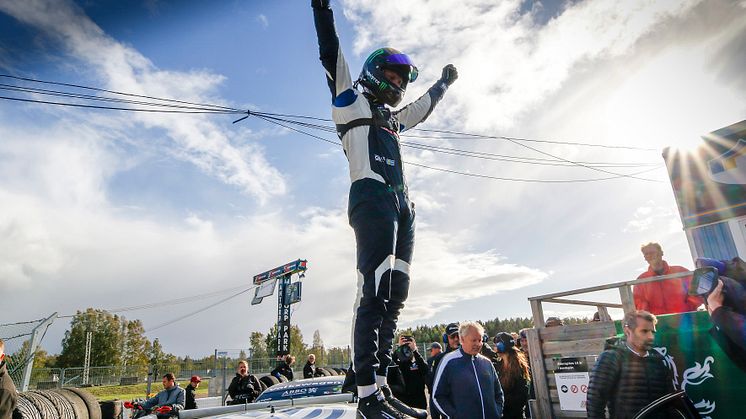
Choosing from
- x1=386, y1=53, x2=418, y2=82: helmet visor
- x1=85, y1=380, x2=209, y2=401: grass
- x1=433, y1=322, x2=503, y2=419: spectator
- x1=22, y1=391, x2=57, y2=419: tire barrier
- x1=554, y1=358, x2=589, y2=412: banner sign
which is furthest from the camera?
x1=85, y1=380, x2=209, y2=401: grass

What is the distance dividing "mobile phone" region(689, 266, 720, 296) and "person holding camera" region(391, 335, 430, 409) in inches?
170

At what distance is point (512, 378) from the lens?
645 centimetres

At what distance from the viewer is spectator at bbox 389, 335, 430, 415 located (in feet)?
25.1

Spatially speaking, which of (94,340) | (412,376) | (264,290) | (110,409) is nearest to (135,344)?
(94,340)

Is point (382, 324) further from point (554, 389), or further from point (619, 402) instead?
point (554, 389)

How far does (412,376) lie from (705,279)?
4.91 m

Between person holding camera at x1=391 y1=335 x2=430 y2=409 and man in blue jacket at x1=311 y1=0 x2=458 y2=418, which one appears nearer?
man in blue jacket at x1=311 y1=0 x2=458 y2=418

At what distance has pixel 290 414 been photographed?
301cm

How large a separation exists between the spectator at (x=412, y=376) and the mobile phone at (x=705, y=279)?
4.35 m

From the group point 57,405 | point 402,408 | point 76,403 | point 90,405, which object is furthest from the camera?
point 90,405

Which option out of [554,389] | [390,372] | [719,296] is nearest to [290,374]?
[390,372]

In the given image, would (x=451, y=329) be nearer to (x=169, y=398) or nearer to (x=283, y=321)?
(x=169, y=398)

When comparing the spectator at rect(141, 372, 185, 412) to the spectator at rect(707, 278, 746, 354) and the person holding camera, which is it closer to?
the person holding camera

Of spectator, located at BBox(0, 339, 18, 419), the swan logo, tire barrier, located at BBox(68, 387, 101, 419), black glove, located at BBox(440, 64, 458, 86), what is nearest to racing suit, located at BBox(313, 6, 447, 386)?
black glove, located at BBox(440, 64, 458, 86)
